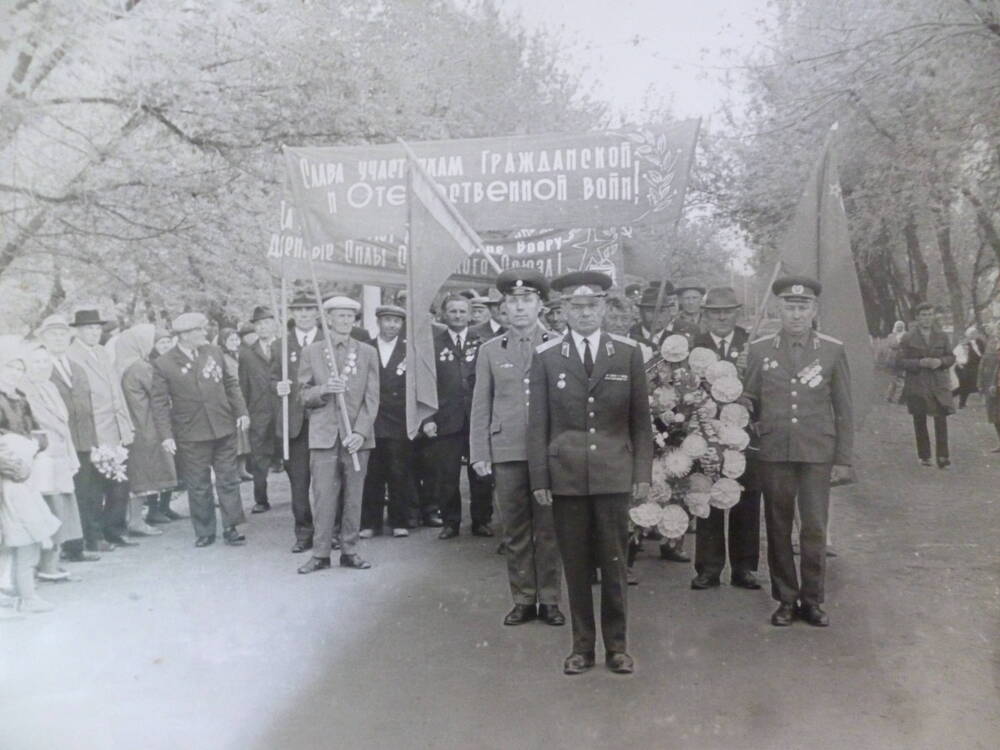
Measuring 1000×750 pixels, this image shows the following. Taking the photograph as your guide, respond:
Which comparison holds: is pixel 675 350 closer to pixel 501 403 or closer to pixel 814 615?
pixel 501 403

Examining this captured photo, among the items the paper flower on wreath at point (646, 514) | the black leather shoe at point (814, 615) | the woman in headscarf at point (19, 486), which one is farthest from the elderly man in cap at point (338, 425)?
the black leather shoe at point (814, 615)

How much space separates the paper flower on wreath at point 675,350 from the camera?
529 cm

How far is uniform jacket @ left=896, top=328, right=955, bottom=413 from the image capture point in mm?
9469

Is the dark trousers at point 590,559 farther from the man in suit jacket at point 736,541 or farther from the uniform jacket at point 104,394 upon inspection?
the uniform jacket at point 104,394

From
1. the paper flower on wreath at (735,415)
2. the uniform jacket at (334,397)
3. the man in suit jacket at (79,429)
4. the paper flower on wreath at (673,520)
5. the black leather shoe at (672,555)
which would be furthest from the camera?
the black leather shoe at (672,555)

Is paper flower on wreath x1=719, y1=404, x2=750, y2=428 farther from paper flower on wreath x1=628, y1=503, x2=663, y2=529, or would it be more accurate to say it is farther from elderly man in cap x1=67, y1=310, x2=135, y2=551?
elderly man in cap x1=67, y1=310, x2=135, y2=551

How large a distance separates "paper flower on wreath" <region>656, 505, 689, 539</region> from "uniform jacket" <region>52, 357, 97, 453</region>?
150 inches

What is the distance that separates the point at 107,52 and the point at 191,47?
1.06 metres

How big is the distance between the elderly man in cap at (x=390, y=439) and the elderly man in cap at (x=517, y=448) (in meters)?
2.06

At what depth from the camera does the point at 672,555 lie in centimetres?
614

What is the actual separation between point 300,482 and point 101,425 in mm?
1436

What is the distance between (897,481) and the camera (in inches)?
337

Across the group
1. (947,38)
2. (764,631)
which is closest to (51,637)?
(764,631)

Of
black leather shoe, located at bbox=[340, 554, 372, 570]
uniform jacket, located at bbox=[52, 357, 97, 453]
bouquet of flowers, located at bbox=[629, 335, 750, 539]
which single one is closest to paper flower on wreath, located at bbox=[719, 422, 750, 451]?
bouquet of flowers, located at bbox=[629, 335, 750, 539]
